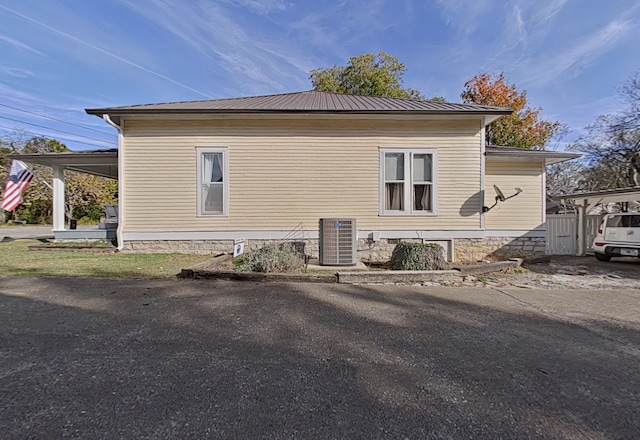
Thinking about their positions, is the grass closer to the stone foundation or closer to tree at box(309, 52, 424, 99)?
the stone foundation

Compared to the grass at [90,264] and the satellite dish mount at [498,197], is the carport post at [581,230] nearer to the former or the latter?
the satellite dish mount at [498,197]

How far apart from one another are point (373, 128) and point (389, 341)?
268 inches

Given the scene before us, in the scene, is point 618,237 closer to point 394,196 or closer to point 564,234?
point 564,234

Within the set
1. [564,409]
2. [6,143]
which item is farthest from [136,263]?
[6,143]

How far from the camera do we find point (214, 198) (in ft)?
28.9

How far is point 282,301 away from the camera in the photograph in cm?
449

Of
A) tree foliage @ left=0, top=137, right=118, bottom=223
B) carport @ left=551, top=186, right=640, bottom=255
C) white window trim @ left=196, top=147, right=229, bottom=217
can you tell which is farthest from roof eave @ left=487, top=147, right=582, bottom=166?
tree foliage @ left=0, top=137, right=118, bottom=223

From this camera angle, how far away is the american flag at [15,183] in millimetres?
10367

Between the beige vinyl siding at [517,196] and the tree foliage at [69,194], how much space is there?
27747 mm

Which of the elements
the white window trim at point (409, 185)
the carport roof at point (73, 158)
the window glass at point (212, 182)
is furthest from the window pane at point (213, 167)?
the white window trim at point (409, 185)

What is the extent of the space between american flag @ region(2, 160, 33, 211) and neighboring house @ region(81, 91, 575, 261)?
16.7 feet

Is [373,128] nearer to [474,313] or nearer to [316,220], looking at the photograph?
[316,220]

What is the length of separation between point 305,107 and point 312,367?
7.78 metres

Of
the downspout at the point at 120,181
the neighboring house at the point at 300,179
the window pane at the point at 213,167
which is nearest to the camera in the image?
the downspout at the point at 120,181
